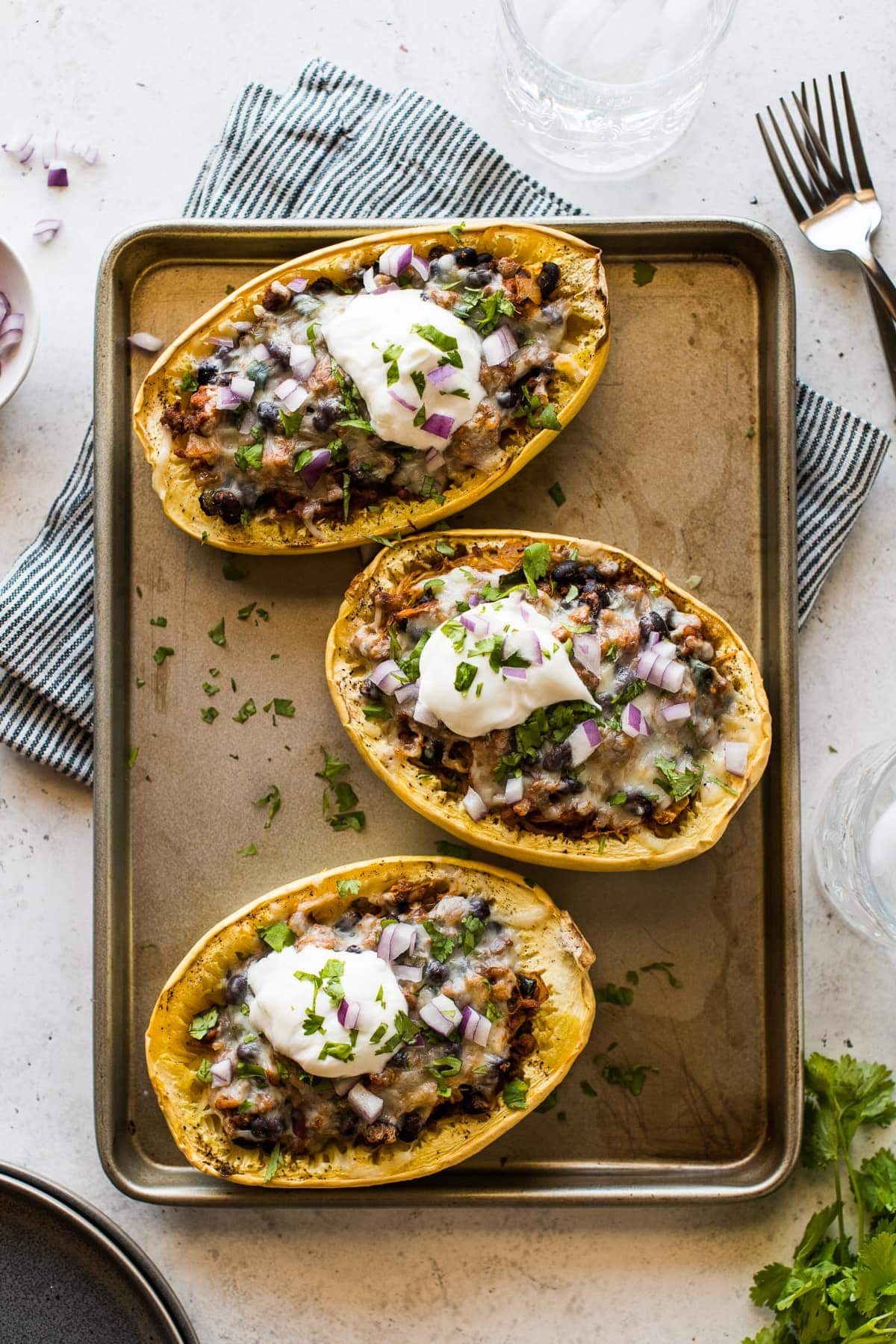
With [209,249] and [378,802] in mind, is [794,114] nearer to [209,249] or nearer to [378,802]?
[209,249]

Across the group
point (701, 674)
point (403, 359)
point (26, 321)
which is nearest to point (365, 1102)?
point (701, 674)

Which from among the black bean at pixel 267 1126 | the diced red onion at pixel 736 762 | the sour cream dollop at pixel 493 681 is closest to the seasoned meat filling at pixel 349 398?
the sour cream dollop at pixel 493 681

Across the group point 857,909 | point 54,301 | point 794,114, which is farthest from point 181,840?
point 794,114

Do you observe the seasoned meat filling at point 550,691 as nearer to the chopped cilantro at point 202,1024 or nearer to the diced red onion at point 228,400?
the diced red onion at point 228,400

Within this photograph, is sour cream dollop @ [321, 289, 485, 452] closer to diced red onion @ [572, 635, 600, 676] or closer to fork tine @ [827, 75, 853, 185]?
diced red onion @ [572, 635, 600, 676]

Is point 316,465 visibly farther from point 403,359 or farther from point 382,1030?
point 382,1030

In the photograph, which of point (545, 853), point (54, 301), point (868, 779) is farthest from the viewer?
point (54, 301)
